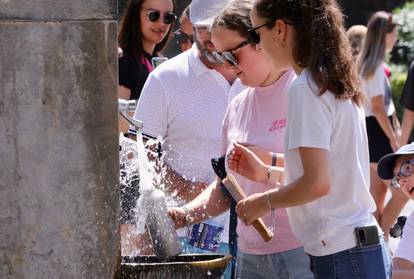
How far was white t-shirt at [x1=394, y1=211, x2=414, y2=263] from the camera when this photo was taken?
11.4 feet

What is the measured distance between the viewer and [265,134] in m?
3.80

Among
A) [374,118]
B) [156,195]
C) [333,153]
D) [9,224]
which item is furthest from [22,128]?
[374,118]

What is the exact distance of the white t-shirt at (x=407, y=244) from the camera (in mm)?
3477

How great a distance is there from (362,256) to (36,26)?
1.31 metres

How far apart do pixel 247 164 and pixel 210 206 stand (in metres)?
0.43

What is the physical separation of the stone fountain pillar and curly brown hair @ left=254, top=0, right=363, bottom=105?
2.09 ft

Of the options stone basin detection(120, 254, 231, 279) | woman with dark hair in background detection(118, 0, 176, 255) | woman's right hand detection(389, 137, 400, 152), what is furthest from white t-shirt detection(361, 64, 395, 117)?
stone basin detection(120, 254, 231, 279)

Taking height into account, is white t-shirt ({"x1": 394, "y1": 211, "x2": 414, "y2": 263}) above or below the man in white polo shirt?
below

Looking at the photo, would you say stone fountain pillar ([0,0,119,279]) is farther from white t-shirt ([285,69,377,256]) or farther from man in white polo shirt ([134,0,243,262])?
man in white polo shirt ([134,0,243,262])

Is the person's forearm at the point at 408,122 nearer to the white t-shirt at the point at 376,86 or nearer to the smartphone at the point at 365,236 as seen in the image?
the white t-shirt at the point at 376,86

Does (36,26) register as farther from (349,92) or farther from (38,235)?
(349,92)

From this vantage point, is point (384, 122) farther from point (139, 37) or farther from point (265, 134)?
point (265, 134)

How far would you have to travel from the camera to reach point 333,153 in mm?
3252

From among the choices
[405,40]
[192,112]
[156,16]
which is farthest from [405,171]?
[405,40]
